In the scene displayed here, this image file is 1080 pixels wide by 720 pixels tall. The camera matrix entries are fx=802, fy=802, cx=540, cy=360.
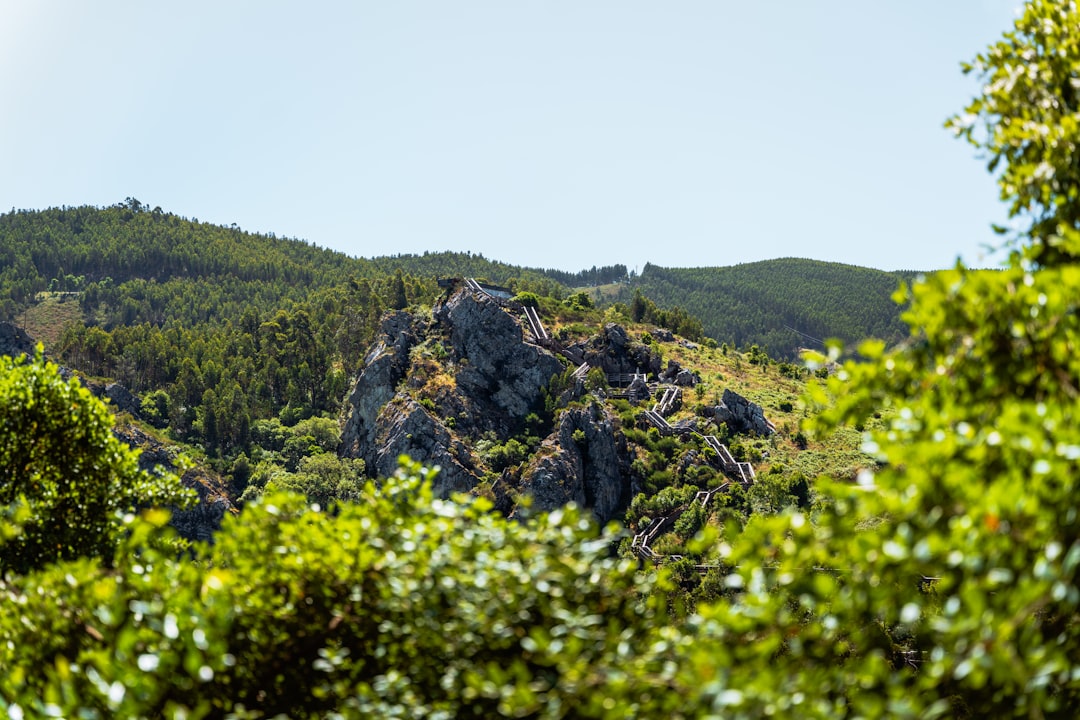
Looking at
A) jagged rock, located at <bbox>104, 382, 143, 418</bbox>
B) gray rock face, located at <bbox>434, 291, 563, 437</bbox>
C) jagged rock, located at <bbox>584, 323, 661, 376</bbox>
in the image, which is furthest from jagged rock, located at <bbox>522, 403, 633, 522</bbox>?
jagged rock, located at <bbox>104, 382, 143, 418</bbox>

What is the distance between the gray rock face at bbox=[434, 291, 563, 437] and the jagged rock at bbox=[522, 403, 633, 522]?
15198mm

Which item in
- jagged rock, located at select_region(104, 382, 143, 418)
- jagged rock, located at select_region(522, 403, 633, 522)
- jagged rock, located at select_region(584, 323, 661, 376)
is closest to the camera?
jagged rock, located at select_region(522, 403, 633, 522)

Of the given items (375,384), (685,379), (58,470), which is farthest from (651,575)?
(685,379)

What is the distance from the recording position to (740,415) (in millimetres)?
111750

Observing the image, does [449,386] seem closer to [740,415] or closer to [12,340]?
[740,415]

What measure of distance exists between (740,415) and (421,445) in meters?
44.1

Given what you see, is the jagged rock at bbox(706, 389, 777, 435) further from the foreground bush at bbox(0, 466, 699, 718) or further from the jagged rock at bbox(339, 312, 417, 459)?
the foreground bush at bbox(0, 466, 699, 718)

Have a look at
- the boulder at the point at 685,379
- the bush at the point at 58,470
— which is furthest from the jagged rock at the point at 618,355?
the bush at the point at 58,470

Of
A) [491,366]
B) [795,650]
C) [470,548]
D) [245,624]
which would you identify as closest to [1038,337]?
[795,650]

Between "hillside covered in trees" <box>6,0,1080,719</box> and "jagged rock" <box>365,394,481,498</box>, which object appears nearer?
"hillside covered in trees" <box>6,0,1080,719</box>

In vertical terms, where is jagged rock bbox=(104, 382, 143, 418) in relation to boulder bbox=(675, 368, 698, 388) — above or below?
below

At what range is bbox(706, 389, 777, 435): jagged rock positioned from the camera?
363ft

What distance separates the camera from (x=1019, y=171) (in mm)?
10172

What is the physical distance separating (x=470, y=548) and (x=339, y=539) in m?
1.81
